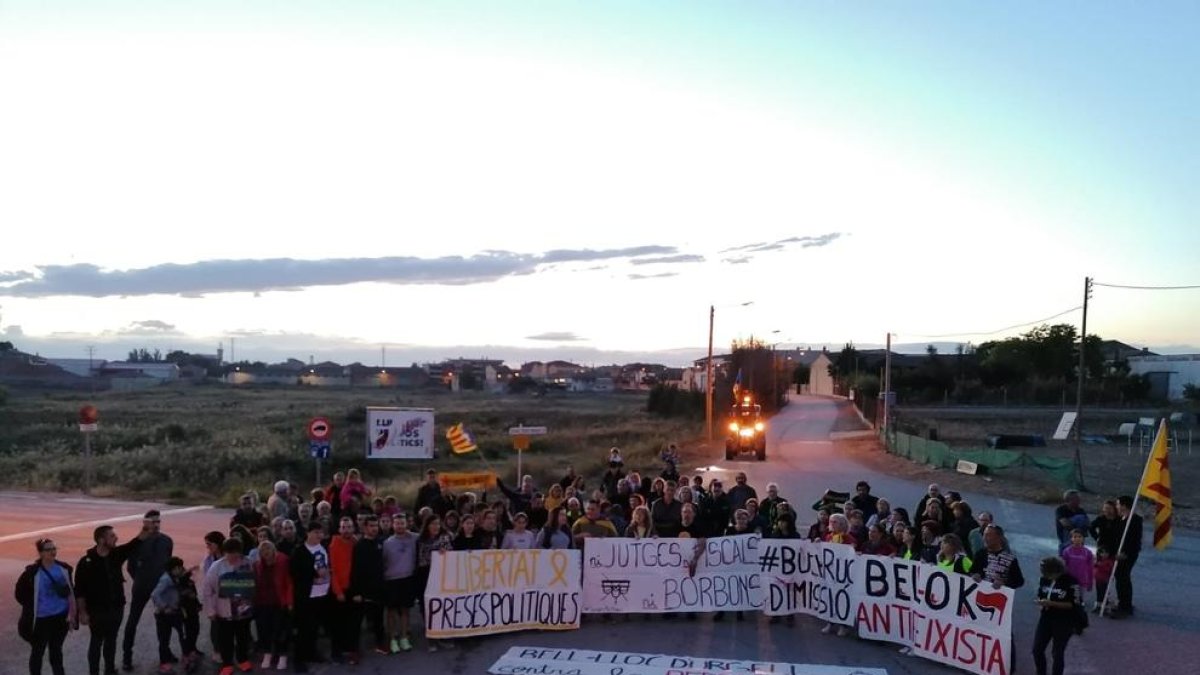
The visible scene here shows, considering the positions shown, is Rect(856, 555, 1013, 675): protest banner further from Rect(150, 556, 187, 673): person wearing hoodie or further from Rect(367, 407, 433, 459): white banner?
Rect(367, 407, 433, 459): white banner

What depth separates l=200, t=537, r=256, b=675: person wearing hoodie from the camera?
1056 centimetres

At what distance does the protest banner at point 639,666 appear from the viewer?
10617 mm

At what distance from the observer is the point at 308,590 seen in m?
10.8

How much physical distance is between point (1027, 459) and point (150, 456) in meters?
33.1

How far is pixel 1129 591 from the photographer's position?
13.9m

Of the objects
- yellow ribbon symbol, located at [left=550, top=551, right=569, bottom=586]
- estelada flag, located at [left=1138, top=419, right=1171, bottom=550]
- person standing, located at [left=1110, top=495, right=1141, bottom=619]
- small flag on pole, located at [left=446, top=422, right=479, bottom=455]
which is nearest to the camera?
yellow ribbon symbol, located at [left=550, top=551, right=569, bottom=586]

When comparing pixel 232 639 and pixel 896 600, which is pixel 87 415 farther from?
pixel 896 600

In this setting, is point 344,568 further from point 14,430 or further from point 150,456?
point 14,430

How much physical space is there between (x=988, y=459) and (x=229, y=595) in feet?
99.4

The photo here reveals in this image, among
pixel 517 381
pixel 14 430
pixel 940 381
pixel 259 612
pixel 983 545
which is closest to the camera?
pixel 259 612

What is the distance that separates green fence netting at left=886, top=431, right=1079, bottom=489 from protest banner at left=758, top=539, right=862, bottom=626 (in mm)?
21882

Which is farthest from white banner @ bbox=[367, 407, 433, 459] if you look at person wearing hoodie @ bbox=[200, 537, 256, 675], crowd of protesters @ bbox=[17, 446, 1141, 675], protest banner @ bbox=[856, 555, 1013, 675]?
protest banner @ bbox=[856, 555, 1013, 675]

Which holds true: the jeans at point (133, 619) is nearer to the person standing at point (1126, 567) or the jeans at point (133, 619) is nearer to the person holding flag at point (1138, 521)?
the person holding flag at point (1138, 521)

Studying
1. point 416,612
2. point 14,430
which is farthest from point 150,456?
point 416,612
